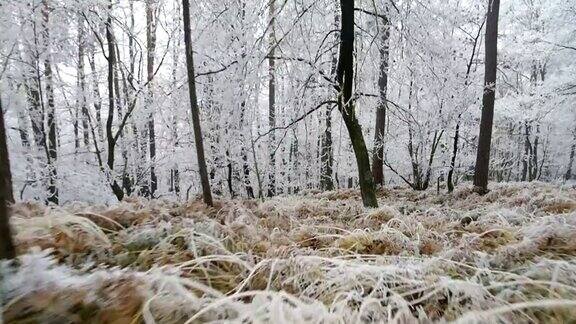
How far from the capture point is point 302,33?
5.64m

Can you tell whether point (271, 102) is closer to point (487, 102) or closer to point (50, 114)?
point (50, 114)

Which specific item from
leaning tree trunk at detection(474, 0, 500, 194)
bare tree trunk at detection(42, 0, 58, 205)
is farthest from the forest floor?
bare tree trunk at detection(42, 0, 58, 205)

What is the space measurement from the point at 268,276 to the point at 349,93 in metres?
4.15

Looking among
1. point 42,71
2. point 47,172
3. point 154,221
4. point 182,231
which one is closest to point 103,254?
point 182,231

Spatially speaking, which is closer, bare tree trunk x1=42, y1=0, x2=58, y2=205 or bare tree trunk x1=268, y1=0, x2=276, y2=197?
bare tree trunk x1=268, y1=0, x2=276, y2=197

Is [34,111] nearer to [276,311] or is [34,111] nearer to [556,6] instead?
[276,311]

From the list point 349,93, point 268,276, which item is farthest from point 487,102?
point 268,276

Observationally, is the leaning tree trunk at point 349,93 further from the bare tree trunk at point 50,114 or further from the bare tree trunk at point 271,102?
the bare tree trunk at point 50,114

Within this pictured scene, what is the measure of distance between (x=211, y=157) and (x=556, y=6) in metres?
14.4

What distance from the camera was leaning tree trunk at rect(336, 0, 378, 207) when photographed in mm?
5289

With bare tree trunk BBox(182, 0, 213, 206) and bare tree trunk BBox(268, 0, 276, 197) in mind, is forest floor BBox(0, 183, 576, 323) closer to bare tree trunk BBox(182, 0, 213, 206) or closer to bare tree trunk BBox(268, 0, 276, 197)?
bare tree trunk BBox(182, 0, 213, 206)

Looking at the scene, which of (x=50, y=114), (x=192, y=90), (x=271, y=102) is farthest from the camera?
(x=271, y=102)

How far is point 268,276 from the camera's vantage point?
173cm

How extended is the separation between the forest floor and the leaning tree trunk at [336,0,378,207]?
2.59 metres
